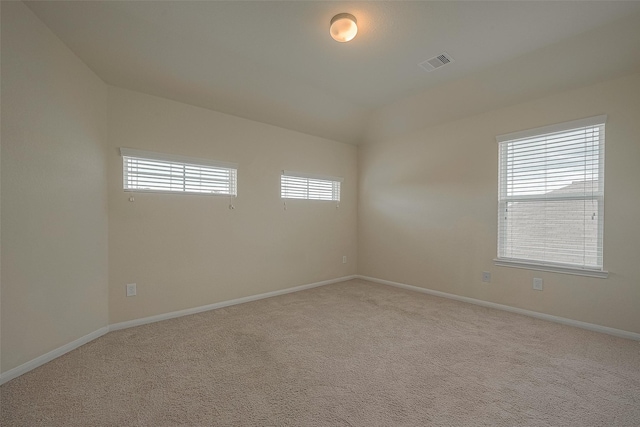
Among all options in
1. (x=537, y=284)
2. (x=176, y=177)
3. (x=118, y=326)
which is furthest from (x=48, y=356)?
(x=537, y=284)

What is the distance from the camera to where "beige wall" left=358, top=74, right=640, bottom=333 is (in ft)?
8.73

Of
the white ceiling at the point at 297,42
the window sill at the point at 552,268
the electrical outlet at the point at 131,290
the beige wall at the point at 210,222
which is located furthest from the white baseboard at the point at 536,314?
the electrical outlet at the point at 131,290

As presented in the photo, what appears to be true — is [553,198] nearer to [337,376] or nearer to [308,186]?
[337,376]

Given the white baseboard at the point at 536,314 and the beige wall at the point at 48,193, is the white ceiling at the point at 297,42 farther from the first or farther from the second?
the white baseboard at the point at 536,314

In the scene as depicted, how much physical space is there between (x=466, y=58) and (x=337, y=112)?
69.4 inches

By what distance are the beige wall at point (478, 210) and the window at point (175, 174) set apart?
2.52 meters

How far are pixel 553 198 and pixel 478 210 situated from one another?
0.77 meters

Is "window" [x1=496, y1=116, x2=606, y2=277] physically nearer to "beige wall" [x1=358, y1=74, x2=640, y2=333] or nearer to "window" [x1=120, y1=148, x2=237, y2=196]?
"beige wall" [x1=358, y1=74, x2=640, y2=333]

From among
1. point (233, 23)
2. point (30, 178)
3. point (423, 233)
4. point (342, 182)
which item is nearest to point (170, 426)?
point (30, 178)

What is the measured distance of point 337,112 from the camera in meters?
4.06

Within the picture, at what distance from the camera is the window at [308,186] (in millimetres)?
4191

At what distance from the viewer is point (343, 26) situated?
221 cm

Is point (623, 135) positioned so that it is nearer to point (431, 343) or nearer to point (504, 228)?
point (504, 228)

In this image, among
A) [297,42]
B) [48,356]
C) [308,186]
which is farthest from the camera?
[308,186]
